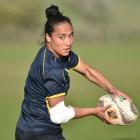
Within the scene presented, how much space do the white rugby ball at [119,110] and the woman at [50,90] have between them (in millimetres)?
161

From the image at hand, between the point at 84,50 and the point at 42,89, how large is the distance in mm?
4202

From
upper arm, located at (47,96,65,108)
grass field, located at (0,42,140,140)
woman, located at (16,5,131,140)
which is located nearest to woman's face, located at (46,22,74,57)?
woman, located at (16,5,131,140)

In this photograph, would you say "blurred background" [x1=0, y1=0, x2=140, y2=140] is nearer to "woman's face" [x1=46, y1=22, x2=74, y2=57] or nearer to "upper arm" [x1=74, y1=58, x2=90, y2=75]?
"upper arm" [x1=74, y1=58, x2=90, y2=75]

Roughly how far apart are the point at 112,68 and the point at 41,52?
372 centimetres

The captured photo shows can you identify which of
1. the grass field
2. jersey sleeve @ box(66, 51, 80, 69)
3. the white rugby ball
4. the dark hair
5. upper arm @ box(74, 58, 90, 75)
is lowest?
the grass field

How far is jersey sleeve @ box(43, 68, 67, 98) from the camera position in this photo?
3.23 m

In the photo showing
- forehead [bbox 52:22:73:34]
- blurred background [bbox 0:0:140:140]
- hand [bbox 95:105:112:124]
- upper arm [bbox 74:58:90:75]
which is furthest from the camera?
blurred background [bbox 0:0:140:140]

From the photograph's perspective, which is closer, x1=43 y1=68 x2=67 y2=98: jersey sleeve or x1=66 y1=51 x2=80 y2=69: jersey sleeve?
x1=43 y1=68 x2=67 y2=98: jersey sleeve

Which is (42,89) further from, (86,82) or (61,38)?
(86,82)

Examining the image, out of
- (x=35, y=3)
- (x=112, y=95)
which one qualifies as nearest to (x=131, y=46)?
(x=35, y=3)

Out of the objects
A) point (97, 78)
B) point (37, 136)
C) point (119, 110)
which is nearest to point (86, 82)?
point (97, 78)

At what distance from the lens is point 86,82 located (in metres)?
6.66

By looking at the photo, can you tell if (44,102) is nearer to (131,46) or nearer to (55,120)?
(55,120)

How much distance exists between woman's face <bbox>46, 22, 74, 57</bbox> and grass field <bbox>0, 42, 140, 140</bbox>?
1908 mm
